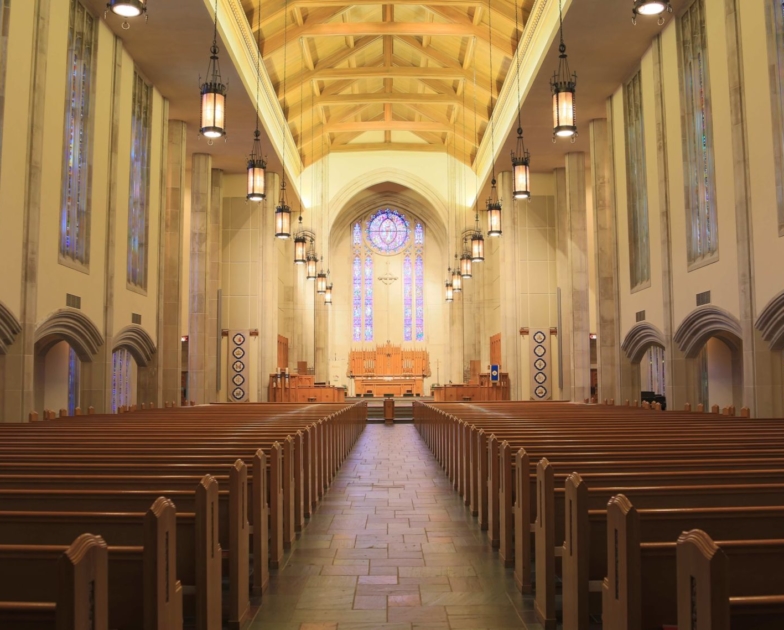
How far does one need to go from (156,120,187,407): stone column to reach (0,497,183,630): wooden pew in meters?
12.3

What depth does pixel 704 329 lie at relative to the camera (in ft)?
35.4

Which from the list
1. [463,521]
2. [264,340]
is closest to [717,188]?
[463,521]

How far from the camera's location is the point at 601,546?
341 centimetres

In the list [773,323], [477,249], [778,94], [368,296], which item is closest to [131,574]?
[773,323]

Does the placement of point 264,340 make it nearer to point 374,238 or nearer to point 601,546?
point 374,238

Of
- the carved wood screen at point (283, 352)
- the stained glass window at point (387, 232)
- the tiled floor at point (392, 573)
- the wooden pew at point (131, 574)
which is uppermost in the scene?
the stained glass window at point (387, 232)

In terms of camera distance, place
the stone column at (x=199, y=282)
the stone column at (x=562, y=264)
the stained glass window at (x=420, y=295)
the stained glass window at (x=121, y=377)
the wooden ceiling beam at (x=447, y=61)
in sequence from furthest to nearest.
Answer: the stained glass window at (x=420, y=295)
the stone column at (x=562, y=264)
the wooden ceiling beam at (x=447, y=61)
the stone column at (x=199, y=282)
the stained glass window at (x=121, y=377)

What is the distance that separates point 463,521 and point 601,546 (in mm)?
2943

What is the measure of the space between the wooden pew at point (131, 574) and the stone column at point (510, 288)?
18.4 metres

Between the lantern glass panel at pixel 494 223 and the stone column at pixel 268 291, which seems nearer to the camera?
the lantern glass panel at pixel 494 223

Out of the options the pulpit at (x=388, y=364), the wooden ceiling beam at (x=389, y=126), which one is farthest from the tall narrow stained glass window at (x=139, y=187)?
the pulpit at (x=388, y=364)

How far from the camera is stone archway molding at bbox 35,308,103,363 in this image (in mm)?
9891

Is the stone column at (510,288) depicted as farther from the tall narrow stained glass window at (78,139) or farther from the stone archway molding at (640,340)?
the tall narrow stained glass window at (78,139)

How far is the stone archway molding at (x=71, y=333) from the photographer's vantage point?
9891 mm
